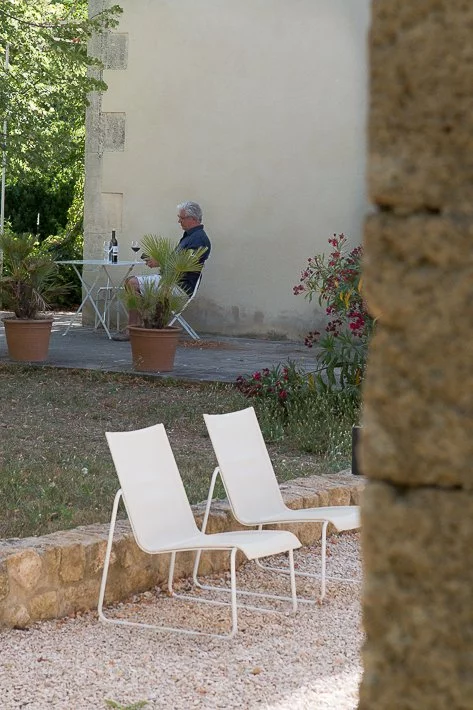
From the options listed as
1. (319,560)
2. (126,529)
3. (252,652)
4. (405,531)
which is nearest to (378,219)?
(405,531)

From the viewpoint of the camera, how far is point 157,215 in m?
13.0

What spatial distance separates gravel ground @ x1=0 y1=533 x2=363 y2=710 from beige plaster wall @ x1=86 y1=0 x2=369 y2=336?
793cm

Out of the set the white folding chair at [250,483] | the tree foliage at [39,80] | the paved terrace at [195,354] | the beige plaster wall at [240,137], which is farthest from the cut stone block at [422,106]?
the beige plaster wall at [240,137]

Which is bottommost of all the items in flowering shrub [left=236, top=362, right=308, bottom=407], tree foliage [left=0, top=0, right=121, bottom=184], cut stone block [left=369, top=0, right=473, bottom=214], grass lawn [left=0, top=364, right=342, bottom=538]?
grass lawn [left=0, top=364, right=342, bottom=538]

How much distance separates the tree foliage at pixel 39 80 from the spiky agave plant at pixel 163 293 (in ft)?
4.29

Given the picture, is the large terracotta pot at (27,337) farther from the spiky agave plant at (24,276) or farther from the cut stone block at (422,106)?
the cut stone block at (422,106)

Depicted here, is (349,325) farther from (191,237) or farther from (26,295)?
(191,237)

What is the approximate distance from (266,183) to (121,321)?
7.62 ft

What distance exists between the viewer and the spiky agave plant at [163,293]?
9648 millimetres

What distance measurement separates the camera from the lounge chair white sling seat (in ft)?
13.8

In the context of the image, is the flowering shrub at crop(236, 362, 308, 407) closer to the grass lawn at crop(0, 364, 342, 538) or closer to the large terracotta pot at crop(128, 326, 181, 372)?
the grass lawn at crop(0, 364, 342, 538)

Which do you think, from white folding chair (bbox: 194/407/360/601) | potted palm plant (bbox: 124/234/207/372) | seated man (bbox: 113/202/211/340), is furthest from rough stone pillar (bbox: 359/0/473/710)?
seated man (bbox: 113/202/211/340)

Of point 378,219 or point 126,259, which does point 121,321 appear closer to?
point 126,259

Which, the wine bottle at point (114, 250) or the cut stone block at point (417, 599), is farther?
the wine bottle at point (114, 250)
